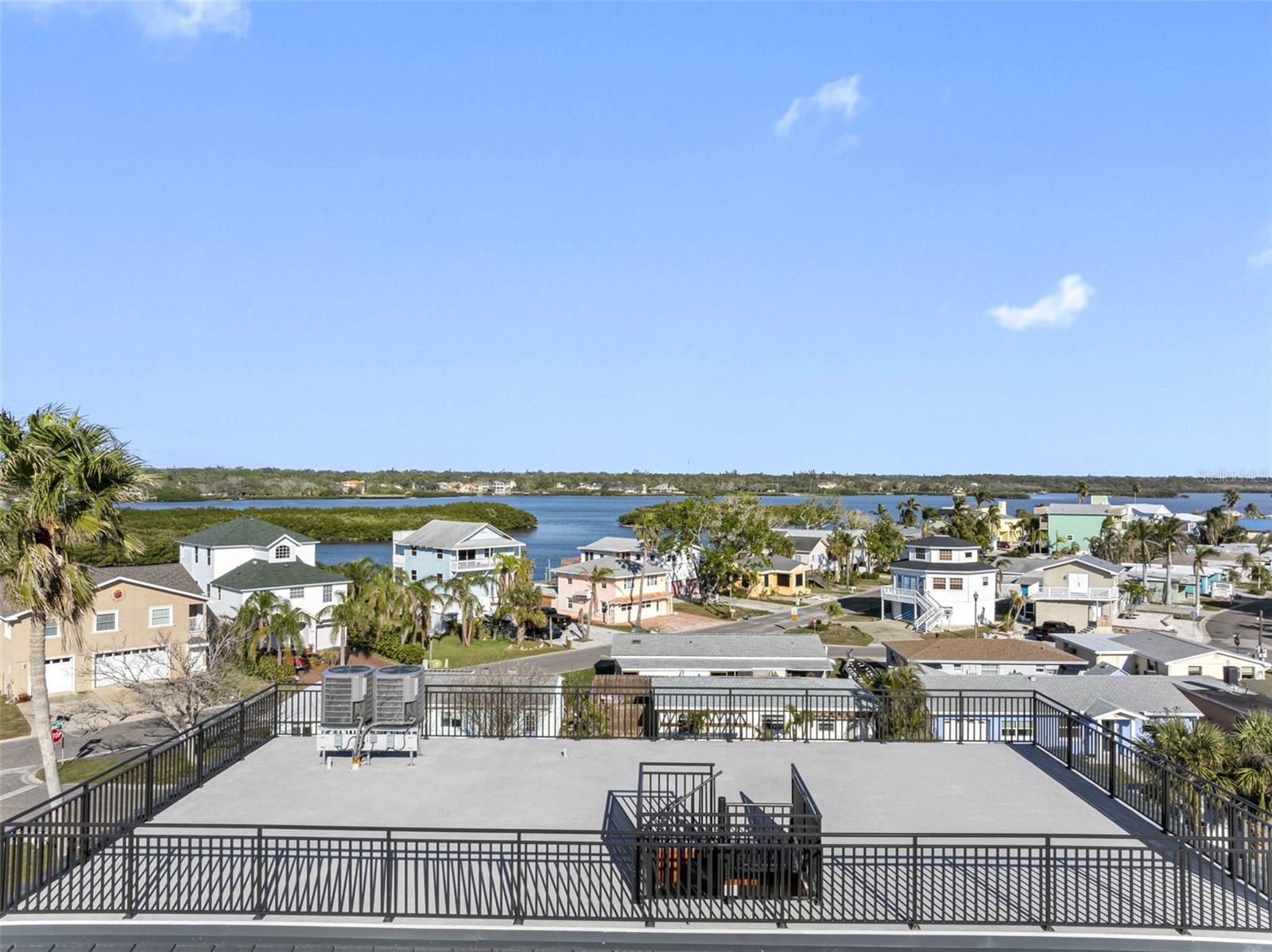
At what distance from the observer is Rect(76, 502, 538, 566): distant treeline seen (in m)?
117

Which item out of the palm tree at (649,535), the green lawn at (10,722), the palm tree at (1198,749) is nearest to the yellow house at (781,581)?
the palm tree at (649,535)

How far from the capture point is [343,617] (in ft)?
141

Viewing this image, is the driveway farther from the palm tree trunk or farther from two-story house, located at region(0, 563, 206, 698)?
the palm tree trunk

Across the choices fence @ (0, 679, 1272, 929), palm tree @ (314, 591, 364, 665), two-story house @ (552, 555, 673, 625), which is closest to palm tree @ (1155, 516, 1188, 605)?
two-story house @ (552, 555, 673, 625)

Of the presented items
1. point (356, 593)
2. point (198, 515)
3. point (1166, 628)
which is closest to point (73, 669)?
point (356, 593)

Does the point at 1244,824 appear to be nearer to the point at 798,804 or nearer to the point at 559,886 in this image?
the point at 798,804

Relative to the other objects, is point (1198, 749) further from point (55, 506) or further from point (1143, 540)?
point (1143, 540)

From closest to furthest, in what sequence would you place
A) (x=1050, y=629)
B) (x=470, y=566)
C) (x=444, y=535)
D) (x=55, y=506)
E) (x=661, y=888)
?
1. (x=661, y=888)
2. (x=55, y=506)
3. (x=470, y=566)
4. (x=1050, y=629)
5. (x=444, y=535)

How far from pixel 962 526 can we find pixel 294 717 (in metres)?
84.5

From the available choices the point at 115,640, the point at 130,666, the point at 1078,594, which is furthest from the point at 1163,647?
the point at 115,640

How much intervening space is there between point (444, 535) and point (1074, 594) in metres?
43.8

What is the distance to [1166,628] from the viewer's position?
59.3m

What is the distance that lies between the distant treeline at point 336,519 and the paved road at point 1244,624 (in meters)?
87.9

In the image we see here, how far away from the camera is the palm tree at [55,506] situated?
13.6 metres
